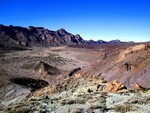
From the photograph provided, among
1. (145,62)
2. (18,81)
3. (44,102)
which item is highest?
(145,62)

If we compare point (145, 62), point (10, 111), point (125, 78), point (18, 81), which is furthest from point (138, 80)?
point (18, 81)

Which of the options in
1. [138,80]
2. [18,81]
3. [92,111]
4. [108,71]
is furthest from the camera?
[18,81]

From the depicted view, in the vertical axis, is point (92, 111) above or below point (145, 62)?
below

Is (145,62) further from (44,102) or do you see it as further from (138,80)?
(44,102)

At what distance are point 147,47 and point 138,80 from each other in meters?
7.81

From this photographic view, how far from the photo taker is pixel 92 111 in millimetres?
12906

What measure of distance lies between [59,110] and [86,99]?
252cm

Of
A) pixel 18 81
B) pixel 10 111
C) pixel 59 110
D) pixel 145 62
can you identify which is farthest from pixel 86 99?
pixel 18 81

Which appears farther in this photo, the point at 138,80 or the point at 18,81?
the point at 18,81

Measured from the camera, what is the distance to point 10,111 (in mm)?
13812

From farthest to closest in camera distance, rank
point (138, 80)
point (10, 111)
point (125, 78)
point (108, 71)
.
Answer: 1. point (108, 71)
2. point (125, 78)
3. point (138, 80)
4. point (10, 111)

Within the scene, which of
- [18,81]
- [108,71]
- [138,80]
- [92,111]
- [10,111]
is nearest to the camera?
[92,111]

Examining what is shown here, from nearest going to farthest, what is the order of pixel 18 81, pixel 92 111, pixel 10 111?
pixel 92 111 < pixel 10 111 < pixel 18 81

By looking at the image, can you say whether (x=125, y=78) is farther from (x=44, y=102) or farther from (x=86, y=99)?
(x=44, y=102)
